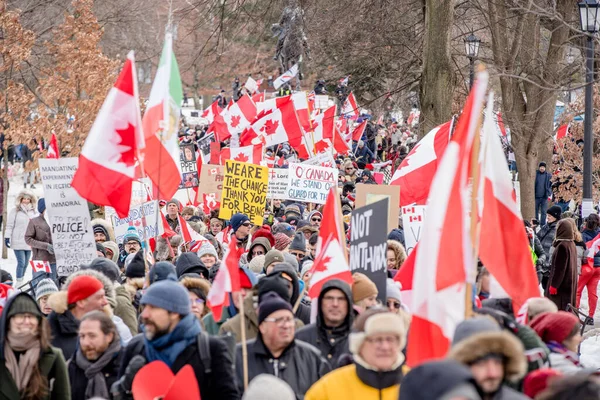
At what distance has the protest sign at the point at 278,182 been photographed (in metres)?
16.2

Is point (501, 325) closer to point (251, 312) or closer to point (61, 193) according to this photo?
point (251, 312)

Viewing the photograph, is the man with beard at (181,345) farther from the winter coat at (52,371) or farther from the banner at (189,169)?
the banner at (189,169)

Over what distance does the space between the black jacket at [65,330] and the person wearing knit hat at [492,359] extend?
3209 millimetres

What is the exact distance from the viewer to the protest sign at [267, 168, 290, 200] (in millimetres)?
16188

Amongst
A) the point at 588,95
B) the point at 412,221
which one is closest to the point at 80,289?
the point at 412,221

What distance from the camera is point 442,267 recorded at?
20.2ft

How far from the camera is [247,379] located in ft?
20.4

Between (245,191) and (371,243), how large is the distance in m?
6.90

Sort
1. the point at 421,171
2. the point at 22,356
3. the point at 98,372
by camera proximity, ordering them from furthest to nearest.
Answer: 1. the point at 421,171
2. the point at 98,372
3. the point at 22,356

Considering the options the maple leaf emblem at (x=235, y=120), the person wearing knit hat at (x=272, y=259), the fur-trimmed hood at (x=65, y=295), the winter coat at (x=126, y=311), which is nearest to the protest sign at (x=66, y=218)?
the person wearing knit hat at (x=272, y=259)

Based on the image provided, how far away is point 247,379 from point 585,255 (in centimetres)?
936

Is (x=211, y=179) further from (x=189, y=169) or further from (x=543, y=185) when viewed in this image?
(x=543, y=185)

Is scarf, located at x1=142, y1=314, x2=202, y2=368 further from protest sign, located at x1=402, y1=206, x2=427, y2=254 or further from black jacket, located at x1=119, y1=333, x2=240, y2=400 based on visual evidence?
protest sign, located at x1=402, y1=206, x2=427, y2=254

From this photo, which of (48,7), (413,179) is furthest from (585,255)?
(48,7)
